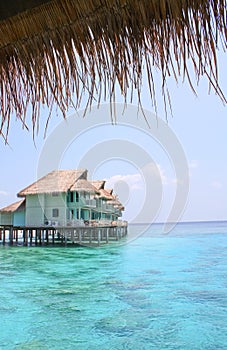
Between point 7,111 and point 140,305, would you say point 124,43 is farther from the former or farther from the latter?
point 140,305

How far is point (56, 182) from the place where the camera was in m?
21.3

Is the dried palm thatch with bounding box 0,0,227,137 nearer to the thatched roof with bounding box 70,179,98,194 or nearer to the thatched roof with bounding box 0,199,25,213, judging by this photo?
the thatched roof with bounding box 70,179,98,194

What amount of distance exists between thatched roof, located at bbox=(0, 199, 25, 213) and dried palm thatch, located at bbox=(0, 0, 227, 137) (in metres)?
21.8

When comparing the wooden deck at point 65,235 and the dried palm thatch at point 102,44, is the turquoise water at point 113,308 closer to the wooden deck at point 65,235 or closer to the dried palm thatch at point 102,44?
the wooden deck at point 65,235

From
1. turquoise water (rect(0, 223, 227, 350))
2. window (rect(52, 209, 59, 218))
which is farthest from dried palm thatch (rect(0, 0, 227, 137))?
window (rect(52, 209, 59, 218))

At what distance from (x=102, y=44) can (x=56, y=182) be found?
2041 cm

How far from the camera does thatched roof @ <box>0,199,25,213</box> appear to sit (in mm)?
22453

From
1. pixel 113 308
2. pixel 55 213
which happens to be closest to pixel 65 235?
pixel 55 213

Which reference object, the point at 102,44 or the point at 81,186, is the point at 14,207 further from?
Answer: the point at 102,44

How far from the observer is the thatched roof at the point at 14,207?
2245cm

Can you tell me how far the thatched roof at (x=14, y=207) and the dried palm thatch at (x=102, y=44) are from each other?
71.6 ft

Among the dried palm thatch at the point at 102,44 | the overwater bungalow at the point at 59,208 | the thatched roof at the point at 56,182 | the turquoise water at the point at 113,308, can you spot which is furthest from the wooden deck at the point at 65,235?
the dried palm thatch at the point at 102,44

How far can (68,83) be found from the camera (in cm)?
127

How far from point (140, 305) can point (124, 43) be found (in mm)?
8296
